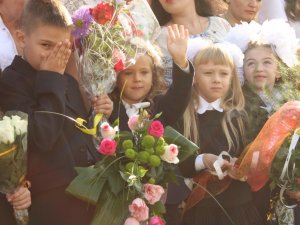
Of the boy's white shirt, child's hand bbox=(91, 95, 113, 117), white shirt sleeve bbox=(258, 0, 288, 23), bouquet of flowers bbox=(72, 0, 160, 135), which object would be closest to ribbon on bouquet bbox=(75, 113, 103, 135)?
bouquet of flowers bbox=(72, 0, 160, 135)

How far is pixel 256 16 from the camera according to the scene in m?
5.70

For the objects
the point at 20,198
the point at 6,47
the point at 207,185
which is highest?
the point at 6,47

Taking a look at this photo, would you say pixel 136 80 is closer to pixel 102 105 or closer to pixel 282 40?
pixel 102 105

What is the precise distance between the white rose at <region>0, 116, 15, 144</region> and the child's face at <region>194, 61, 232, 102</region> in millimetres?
1506

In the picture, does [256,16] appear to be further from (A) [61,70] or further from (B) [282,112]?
(A) [61,70]

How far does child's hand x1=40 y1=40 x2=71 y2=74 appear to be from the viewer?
3.39m

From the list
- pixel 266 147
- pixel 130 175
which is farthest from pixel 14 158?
pixel 266 147

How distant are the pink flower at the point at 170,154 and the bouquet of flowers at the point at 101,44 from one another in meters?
0.40

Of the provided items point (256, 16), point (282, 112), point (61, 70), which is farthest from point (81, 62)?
point (256, 16)

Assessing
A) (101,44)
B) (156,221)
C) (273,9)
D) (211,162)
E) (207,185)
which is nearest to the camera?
(156,221)

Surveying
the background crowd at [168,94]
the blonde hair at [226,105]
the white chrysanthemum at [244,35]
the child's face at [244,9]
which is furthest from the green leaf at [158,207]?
the child's face at [244,9]

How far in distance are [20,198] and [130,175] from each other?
54 centimetres

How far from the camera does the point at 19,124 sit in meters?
3.12

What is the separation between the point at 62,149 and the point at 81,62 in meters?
0.50
